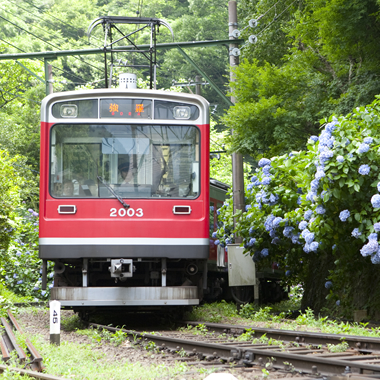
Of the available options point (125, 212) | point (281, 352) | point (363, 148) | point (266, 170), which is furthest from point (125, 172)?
point (281, 352)

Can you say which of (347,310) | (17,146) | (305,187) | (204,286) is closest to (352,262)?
(347,310)

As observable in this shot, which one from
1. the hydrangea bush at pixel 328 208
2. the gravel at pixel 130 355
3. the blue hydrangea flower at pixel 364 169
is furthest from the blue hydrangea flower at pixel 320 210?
the gravel at pixel 130 355

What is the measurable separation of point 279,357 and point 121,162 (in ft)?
14.4

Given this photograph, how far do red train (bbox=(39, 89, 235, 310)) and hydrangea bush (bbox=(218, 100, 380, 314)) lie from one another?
5.16ft

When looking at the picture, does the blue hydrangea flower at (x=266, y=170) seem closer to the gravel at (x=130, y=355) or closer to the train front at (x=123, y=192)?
the train front at (x=123, y=192)

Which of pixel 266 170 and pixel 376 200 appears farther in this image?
pixel 266 170

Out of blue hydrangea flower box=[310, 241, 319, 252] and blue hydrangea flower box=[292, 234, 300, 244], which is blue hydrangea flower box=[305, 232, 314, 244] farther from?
blue hydrangea flower box=[292, 234, 300, 244]

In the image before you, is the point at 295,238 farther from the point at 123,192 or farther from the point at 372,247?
the point at 123,192

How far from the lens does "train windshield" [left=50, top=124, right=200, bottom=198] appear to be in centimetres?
900

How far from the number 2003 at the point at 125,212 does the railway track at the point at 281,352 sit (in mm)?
1784

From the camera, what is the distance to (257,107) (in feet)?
39.1

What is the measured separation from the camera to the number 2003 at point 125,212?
889 cm

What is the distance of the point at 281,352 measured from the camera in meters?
5.60

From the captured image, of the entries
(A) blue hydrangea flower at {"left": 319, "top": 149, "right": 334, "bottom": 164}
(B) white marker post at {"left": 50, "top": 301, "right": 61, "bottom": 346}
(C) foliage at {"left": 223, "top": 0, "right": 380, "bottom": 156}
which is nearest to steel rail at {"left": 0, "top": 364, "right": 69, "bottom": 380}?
(B) white marker post at {"left": 50, "top": 301, "right": 61, "bottom": 346}
